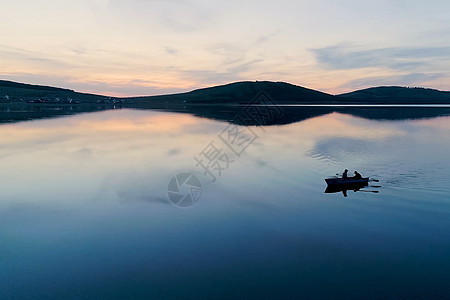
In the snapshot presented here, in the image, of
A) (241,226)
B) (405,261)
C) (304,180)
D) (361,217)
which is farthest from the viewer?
(304,180)

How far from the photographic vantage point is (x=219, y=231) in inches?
703

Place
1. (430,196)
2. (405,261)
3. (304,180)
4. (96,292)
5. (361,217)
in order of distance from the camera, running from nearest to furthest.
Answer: (96,292)
(405,261)
(361,217)
(430,196)
(304,180)

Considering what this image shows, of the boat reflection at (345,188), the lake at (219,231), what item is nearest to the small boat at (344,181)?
the boat reflection at (345,188)

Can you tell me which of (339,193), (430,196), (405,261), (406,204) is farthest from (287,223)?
(430,196)

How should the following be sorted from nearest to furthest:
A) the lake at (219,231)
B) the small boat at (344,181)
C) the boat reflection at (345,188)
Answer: the lake at (219,231), the boat reflection at (345,188), the small boat at (344,181)

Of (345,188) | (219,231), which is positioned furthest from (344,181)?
(219,231)

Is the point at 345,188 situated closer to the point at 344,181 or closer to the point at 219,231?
the point at 344,181

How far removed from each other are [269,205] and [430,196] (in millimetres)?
13468

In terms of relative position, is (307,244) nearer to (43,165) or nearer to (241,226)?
(241,226)

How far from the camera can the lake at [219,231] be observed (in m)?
12.7

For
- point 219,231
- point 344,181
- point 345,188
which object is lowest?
point 345,188

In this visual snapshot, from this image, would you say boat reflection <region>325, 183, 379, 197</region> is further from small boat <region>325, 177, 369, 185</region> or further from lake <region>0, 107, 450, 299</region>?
lake <region>0, 107, 450, 299</region>

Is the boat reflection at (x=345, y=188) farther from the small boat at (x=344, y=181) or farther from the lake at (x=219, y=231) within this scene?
the lake at (x=219, y=231)

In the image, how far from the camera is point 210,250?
15547mm
